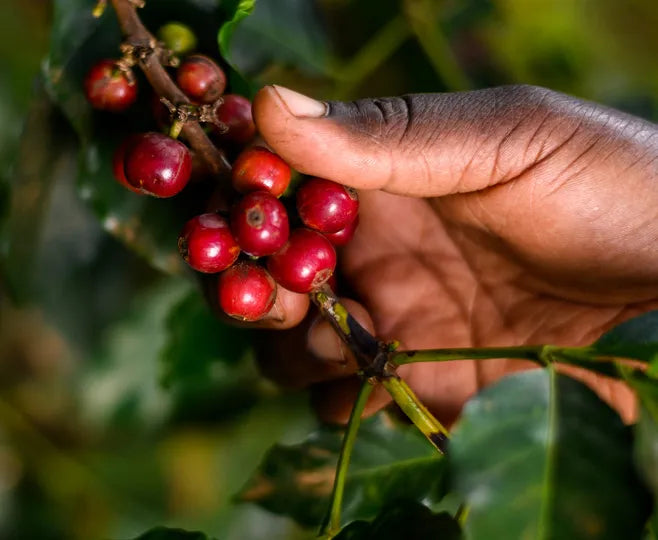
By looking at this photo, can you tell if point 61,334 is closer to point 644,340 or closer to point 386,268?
point 386,268

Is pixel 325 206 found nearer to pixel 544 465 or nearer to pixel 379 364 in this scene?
pixel 379 364

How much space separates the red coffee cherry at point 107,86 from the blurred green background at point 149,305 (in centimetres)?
23

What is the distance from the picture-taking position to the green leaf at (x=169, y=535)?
2.56 feet

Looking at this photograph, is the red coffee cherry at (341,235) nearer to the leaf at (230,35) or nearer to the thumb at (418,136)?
the thumb at (418,136)

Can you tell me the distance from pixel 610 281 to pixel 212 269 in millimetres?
711

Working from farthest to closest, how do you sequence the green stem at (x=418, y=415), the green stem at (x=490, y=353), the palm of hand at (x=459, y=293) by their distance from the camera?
the palm of hand at (x=459, y=293), the green stem at (x=418, y=415), the green stem at (x=490, y=353)

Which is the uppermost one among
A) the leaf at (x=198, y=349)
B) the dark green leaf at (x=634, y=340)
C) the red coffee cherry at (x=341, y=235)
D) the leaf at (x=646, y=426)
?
the dark green leaf at (x=634, y=340)

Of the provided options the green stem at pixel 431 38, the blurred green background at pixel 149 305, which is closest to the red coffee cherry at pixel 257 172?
the blurred green background at pixel 149 305

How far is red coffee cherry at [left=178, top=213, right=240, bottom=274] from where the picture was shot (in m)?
0.82

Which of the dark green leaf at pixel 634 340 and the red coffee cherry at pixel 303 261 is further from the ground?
the dark green leaf at pixel 634 340

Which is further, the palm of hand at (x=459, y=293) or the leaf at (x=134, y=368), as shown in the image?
the leaf at (x=134, y=368)

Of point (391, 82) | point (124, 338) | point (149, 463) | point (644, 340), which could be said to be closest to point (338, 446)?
point (644, 340)

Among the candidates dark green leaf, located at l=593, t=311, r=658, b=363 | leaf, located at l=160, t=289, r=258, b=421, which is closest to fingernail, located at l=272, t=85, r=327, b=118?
dark green leaf, located at l=593, t=311, r=658, b=363

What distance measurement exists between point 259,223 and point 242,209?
3 centimetres
